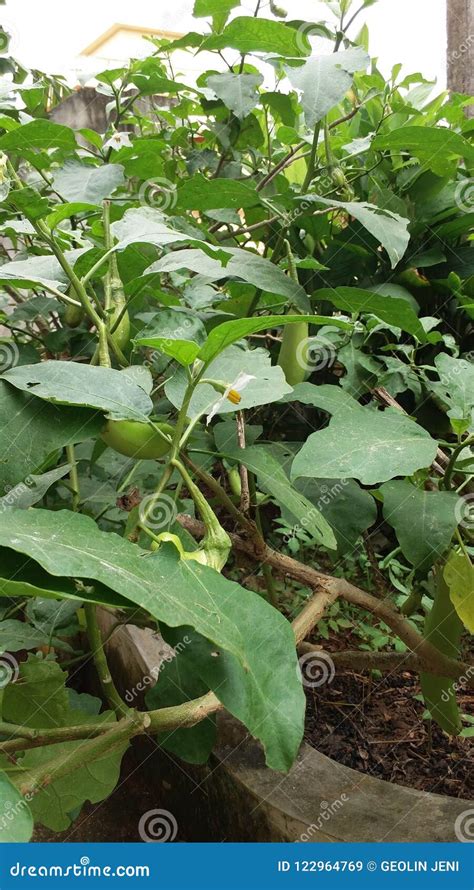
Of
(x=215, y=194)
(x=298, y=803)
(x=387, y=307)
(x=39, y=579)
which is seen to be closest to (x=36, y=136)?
(x=215, y=194)

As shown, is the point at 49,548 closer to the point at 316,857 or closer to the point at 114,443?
the point at 114,443

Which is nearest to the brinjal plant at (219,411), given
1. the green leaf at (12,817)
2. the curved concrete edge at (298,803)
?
the green leaf at (12,817)

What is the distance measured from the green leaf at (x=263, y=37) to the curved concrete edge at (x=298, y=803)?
30.2 inches

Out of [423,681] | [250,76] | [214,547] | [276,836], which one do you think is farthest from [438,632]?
[250,76]

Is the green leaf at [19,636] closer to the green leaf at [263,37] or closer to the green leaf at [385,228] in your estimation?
the green leaf at [385,228]

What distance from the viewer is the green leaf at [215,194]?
0.75 metres

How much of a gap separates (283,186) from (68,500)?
0.51m

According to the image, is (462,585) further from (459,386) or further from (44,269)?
(44,269)

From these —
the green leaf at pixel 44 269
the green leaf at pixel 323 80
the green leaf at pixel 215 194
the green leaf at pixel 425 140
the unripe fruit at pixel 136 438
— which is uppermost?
the green leaf at pixel 323 80

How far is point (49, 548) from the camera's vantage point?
0.39 m

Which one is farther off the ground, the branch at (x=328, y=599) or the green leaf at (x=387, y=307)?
the green leaf at (x=387, y=307)

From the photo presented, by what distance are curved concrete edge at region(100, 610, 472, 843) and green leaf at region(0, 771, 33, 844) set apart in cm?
40

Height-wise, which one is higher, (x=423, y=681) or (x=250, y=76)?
(x=250, y=76)

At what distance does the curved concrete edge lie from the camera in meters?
0.72
